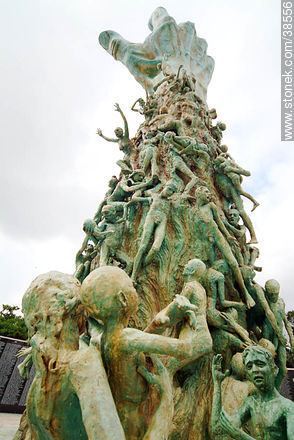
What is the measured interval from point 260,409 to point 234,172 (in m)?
4.54

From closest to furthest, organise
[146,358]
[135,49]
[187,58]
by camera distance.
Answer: [146,358]
[187,58]
[135,49]

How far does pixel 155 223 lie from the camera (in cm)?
534

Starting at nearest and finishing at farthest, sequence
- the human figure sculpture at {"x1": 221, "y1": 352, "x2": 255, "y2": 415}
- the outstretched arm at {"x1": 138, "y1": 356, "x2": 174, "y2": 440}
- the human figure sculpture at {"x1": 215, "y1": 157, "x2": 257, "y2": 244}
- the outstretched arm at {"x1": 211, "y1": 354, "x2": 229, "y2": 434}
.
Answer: the outstretched arm at {"x1": 138, "y1": 356, "x2": 174, "y2": 440}, the outstretched arm at {"x1": 211, "y1": 354, "x2": 229, "y2": 434}, the human figure sculpture at {"x1": 221, "y1": 352, "x2": 255, "y2": 415}, the human figure sculpture at {"x1": 215, "y1": 157, "x2": 257, "y2": 244}

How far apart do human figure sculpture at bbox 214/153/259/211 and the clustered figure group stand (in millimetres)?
29

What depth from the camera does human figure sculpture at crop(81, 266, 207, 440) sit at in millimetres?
2348

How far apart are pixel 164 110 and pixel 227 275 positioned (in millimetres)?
4695

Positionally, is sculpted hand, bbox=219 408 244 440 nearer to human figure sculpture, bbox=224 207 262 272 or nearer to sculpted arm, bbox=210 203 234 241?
sculpted arm, bbox=210 203 234 241

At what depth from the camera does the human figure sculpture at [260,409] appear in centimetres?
269

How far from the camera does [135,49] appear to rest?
12.1 m

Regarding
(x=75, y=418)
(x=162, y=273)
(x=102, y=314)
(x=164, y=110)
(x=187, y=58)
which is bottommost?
(x=75, y=418)

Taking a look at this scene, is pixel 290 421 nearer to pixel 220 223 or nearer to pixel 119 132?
pixel 220 223

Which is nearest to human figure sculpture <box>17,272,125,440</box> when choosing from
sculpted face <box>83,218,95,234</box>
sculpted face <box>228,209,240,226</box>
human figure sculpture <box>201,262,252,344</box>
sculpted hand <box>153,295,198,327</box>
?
sculpted hand <box>153,295,198,327</box>

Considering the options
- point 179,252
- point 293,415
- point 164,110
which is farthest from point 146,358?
point 164,110

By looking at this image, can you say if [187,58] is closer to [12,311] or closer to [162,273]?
[162,273]
